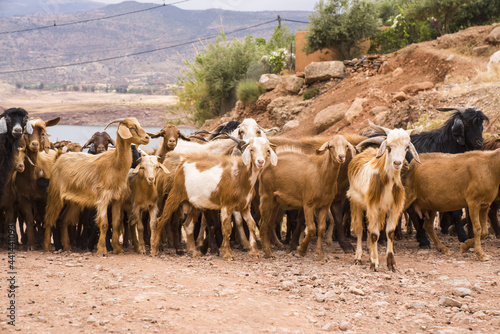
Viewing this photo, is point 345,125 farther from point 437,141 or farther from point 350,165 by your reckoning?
point 350,165

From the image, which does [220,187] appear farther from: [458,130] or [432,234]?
[458,130]

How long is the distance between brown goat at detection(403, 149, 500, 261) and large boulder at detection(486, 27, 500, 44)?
1287 centimetres

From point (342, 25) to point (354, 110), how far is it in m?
6.05

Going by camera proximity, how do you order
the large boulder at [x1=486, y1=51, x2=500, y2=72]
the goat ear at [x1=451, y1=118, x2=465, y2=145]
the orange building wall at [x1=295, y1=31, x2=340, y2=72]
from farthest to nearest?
the orange building wall at [x1=295, y1=31, x2=340, y2=72]
the large boulder at [x1=486, y1=51, x2=500, y2=72]
the goat ear at [x1=451, y1=118, x2=465, y2=145]

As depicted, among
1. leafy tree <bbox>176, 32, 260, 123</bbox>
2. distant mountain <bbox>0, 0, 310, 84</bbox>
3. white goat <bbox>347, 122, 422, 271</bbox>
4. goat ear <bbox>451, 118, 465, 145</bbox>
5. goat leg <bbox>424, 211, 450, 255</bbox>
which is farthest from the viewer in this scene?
distant mountain <bbox>0, 0, 310, 84</bbox>

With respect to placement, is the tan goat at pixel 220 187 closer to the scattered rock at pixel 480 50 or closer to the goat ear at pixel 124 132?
the goat ear at pixel 124 132

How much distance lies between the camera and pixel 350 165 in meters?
8.75

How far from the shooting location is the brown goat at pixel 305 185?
8.43 metres

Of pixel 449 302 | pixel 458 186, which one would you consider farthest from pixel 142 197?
pixel 449 302

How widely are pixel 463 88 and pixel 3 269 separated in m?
13.4

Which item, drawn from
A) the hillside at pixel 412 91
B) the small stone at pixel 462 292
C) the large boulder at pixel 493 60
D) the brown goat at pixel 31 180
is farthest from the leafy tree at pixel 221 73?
the small stone at pixel 462 292

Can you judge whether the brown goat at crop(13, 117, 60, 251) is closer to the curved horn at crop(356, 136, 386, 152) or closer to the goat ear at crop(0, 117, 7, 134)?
the goat ear at crop(0, 117, 7, 134)

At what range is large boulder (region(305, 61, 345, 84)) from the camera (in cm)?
2431

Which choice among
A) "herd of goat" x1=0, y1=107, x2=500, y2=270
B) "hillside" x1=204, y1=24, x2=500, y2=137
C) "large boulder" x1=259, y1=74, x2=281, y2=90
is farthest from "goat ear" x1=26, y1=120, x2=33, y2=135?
"large boulder" x1=259, y1=74, x2=281, y2=90
